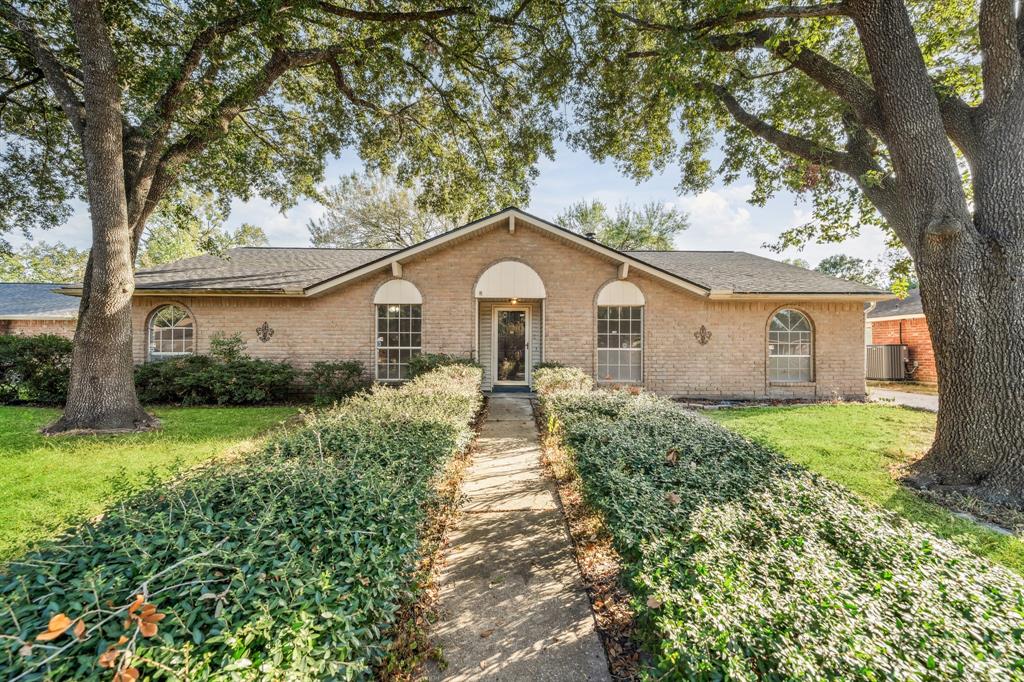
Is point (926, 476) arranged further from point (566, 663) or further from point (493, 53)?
point (493, 53)

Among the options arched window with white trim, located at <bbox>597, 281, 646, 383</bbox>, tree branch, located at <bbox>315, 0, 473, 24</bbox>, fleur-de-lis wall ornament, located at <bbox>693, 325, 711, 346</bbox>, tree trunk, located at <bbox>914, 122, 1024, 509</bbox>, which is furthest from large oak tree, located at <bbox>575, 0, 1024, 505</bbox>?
arched window with white trim, located at <bbox>597, 281, 646, 383</bbox>

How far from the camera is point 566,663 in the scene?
7.95ft

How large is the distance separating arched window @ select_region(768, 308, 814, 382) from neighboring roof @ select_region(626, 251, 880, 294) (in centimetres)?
96

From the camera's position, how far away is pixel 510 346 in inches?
487

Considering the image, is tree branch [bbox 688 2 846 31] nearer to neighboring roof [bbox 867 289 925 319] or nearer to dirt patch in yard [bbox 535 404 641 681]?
dirt patch in yard [bbox 535 404 641 681]

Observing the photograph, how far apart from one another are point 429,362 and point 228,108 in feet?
23.1

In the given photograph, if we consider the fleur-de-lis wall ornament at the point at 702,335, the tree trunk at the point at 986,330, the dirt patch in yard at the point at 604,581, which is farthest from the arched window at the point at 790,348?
the dirt patch in yard at the point at 604,581

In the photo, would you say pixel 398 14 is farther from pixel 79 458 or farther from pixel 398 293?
pixel 79 458

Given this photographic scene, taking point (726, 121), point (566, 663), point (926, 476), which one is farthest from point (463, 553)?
point (726, 121)

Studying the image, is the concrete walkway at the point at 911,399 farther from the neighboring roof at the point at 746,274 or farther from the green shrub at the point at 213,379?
the green shrub at the point at 213,379


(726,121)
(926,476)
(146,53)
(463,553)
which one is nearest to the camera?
(463,553)

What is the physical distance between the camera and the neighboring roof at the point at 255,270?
10922 mm

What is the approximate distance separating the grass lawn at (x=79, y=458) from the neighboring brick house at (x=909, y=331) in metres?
22.0

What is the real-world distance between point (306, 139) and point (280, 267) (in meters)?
4.20
